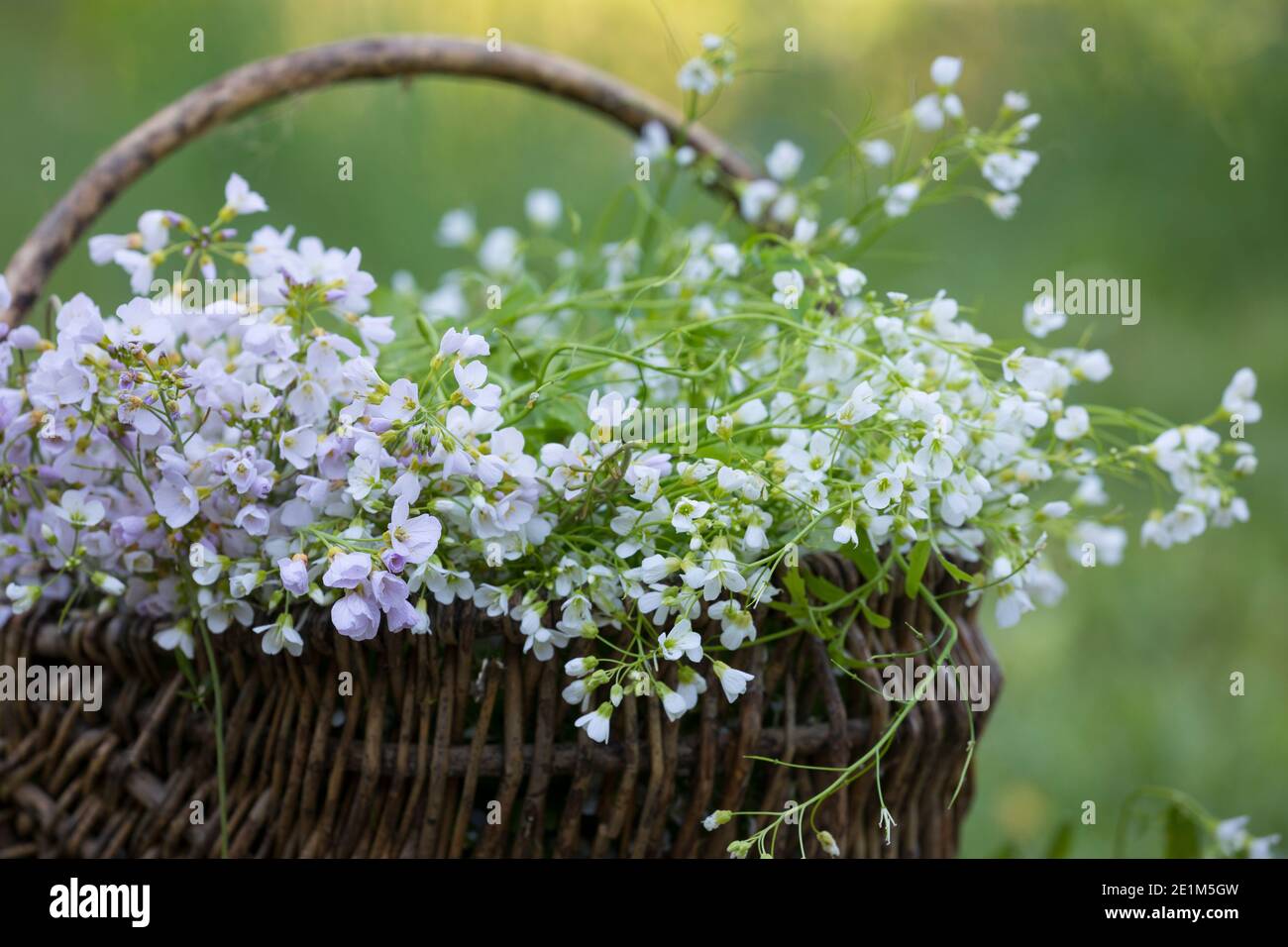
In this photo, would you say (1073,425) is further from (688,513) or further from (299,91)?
(299,91)

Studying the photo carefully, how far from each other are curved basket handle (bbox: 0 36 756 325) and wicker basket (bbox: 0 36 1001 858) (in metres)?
0.07

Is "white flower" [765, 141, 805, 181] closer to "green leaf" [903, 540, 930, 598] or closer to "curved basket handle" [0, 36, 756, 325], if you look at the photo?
"curved basket handle" [0, 36, 756, 325]

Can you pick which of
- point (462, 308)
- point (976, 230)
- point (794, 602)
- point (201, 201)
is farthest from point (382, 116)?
point (794, 602)

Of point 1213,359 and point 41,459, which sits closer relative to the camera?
point 41,459

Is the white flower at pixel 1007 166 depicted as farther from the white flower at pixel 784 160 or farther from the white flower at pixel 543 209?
the white flower at pixel 543 209

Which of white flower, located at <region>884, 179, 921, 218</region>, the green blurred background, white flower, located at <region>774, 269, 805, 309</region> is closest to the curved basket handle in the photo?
white flower, located at <region>884, 179, 921, 218</region>

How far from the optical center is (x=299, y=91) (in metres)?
0.86

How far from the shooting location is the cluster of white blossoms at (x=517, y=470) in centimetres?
56

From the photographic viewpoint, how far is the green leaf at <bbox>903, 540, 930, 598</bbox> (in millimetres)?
591

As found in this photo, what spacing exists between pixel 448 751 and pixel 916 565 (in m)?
0.26

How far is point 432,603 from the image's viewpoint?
0.60m

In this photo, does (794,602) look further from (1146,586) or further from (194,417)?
(1146,586)

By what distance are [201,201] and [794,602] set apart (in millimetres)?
1784
